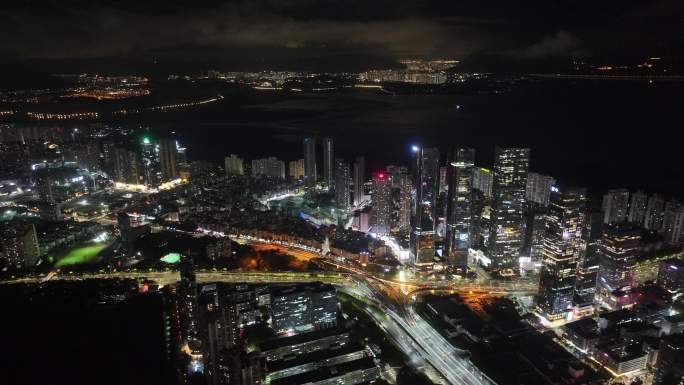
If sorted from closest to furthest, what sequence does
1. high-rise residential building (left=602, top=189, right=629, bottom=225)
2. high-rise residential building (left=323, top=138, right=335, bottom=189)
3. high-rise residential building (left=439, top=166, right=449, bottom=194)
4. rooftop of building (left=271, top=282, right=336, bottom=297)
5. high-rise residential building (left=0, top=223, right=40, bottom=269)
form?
rooftop of building (left=271, top=282, right=336, bottom=297)
high-rise residential building (left=0, top=223, right=40, bottom=269)
high-rise residential building (left=602, top=189, right=629, bottom=225)
high-rise residential building (left=439, top=166, right=449, bottom=194)
high-rise residential building (left=323, top=138, right=335, bottom=189)

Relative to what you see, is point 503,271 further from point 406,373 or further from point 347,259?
point 406,373

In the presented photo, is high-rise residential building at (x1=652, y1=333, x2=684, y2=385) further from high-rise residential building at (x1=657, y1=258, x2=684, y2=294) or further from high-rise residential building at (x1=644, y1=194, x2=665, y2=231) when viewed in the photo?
high-rise residential building at (x1=644, y1=194, x2=665, y2=231)

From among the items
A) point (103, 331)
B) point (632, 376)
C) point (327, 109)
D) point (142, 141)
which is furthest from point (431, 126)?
point (103, 331)

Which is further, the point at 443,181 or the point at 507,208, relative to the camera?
the point at 443,181

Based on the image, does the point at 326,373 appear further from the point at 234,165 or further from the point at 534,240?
the point at 234,165

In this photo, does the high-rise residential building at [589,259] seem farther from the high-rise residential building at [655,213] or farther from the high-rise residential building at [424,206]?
the high-rise residential building at [655,213]

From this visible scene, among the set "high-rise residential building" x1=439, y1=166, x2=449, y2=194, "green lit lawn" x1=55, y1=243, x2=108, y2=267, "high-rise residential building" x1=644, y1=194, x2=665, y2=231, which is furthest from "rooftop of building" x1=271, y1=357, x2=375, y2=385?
"high-rise residential building" x1=644, y1=194, x2=665, y2=231

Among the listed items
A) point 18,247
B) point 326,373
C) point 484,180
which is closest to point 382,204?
point 484,180
